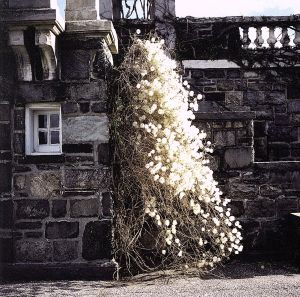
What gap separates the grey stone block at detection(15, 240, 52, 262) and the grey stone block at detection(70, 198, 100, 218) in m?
0.45

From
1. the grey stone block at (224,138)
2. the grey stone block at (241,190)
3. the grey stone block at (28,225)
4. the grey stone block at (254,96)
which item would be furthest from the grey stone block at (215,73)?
the grey stone block at (28,225)

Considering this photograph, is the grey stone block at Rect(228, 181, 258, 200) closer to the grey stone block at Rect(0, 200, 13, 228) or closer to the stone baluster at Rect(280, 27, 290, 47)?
the grey stone block at Rect(0, 200, 13, 228)

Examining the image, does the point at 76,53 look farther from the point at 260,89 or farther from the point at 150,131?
the point at 260,89

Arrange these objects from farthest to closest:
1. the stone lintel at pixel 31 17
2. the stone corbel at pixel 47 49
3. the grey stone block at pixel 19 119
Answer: the grey stone block at pixel 19 119, the stone corbel at pixel 47 49, the stone lintel at pixel 31 17

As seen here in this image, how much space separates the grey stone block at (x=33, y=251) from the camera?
16.7 ft

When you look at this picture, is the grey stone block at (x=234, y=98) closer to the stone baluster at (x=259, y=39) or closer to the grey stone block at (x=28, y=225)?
the stone baluster at (x=259, y=39)

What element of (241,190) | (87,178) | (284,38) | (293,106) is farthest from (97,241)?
(284,38)

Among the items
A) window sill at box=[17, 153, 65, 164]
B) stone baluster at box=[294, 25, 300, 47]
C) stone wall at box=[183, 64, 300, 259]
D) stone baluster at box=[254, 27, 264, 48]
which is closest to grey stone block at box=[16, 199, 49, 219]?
window sill at box=[17, 153, 65, 164]

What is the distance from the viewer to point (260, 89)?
27.1ft

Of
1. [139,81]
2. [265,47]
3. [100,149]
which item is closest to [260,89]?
[265,47]

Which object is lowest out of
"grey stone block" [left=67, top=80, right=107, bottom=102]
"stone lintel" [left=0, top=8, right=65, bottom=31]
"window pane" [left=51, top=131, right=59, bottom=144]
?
"window pane" [left=51, top=131, right=59, bottom=144]

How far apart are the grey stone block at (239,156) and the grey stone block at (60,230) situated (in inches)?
86.6

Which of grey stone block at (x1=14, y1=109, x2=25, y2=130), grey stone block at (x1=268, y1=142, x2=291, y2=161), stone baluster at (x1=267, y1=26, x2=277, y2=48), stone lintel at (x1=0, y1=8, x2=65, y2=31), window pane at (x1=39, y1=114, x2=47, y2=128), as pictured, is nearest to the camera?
stone lintel at (x1=0, y1=8, x2=65, y2=31)

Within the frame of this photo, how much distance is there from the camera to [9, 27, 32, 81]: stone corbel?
15.9 ft
